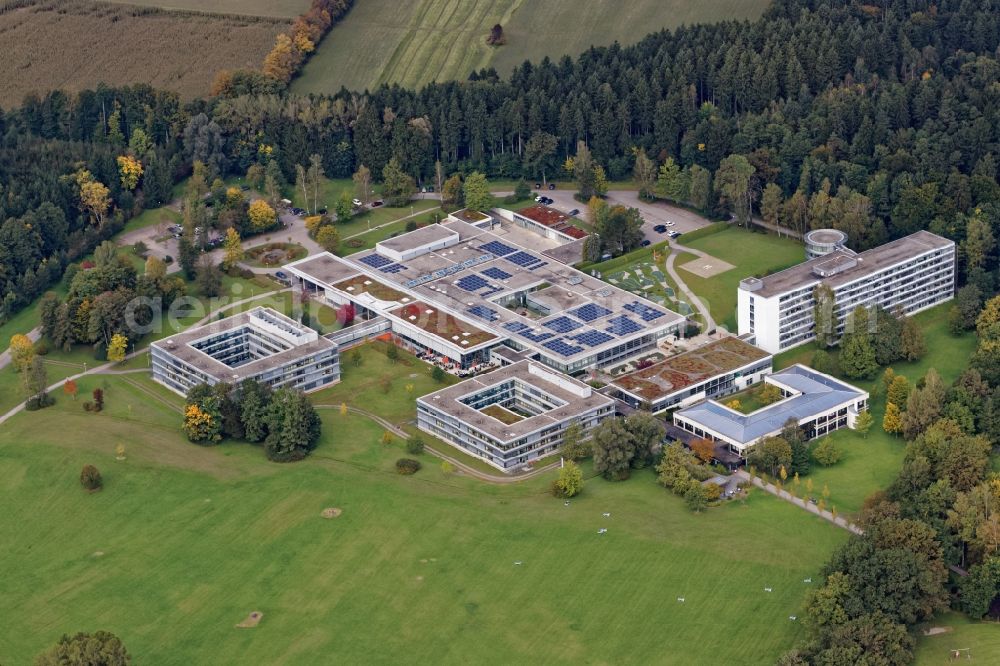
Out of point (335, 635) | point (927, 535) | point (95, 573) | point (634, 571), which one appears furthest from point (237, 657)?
point (927, 535)

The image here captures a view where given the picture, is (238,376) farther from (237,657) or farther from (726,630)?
(726,630)

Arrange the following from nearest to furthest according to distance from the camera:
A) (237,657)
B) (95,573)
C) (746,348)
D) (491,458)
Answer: (237,657) → (95,573) → (491,458) → (746,348)

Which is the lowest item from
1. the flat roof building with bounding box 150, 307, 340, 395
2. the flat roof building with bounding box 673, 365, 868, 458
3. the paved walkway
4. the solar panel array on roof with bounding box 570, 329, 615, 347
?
the paved walkway

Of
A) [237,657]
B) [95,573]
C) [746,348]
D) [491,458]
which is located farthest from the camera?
[746,348]

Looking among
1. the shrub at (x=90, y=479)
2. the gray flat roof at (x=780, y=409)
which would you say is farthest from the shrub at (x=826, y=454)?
the shrub at (x=90, y=479)

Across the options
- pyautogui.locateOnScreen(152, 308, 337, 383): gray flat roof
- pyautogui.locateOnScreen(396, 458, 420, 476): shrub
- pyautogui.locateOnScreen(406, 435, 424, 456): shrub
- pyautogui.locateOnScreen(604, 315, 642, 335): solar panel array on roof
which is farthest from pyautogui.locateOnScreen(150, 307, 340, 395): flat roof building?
pyautogui.locateOnScreen(604, 315, 642, 335): solar panel array on roof

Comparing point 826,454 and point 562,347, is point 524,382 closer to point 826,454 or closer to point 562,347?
point 562,347

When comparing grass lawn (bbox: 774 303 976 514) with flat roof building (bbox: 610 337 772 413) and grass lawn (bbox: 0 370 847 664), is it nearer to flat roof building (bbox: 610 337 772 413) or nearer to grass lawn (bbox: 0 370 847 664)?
flat roof building (bbox: 610 337 772 413)

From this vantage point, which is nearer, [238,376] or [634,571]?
[634,571]
